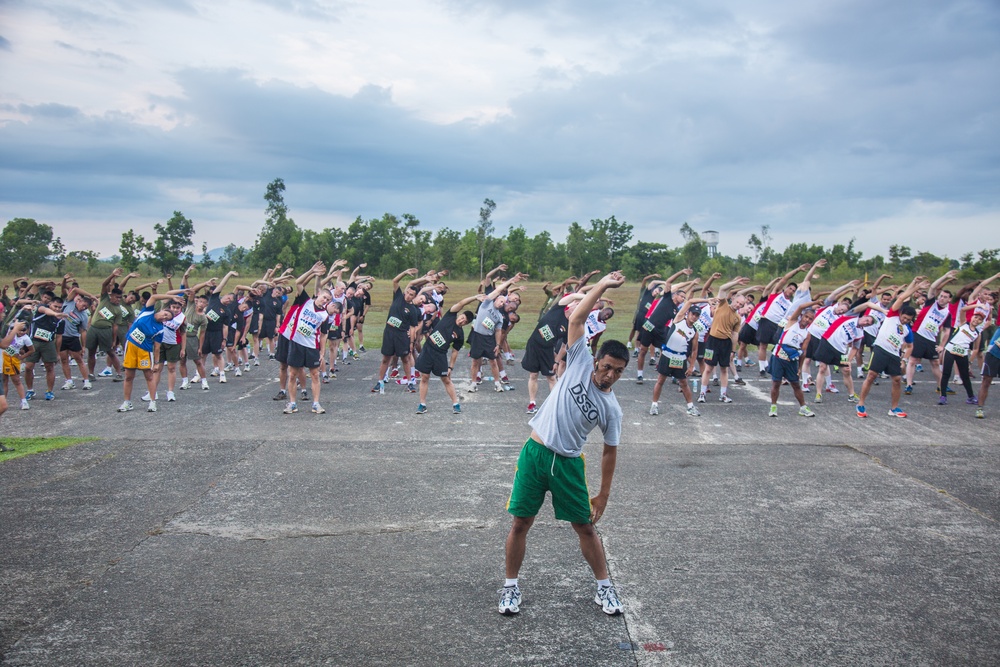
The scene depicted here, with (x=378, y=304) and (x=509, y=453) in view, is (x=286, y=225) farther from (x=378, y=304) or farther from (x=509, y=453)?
(x=509, y=453)

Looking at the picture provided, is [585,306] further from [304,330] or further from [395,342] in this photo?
[395,342]

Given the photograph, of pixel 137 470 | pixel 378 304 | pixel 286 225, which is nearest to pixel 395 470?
pixel 137 470

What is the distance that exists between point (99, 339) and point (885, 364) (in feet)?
45.2

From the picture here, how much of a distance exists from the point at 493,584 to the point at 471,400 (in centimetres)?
712

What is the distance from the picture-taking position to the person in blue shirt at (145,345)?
34.2 feet

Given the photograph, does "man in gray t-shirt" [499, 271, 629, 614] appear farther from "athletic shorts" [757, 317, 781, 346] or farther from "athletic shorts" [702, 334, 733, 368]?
"athletic shorts" [757, 317, 781, 346]

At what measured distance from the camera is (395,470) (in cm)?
766

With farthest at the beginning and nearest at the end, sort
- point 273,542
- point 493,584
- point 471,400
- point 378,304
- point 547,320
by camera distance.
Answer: point 378,304
point 471,400
point 547,320
point 273,542
point 493,584

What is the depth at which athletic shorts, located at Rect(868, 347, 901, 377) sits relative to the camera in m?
11.1

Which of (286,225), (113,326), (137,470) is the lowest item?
(137,470)

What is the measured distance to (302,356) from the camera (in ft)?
35.0

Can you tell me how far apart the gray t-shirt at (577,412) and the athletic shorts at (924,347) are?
36.0 ft

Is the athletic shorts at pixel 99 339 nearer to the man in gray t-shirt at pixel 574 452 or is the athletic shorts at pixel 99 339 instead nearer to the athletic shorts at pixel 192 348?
the athletic shorts at pixel 192 348

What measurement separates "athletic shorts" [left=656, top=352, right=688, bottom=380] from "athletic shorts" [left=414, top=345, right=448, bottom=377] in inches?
132
